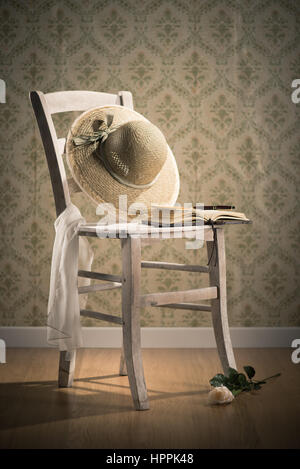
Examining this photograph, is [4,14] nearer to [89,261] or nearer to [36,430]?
[89,261]

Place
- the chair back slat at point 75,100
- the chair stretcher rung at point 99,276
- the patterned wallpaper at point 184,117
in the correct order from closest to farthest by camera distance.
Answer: the chair stretcher rung at point 99,276, the chair back slat at point 75,100, the patterned wallpaper at point 184,117

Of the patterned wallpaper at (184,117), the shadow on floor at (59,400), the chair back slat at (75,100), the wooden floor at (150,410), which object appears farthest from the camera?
the patterned wallpaper at (184,117)

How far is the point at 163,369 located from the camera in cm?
224

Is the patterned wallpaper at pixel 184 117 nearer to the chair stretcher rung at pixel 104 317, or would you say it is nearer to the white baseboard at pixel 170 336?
the white baseboard at pixel 170 336

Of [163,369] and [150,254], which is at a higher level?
[150,254]

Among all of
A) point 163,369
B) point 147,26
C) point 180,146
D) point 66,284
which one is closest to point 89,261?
point 66,284

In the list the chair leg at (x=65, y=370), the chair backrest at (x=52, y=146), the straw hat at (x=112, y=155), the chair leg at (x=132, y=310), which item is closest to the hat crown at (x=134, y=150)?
the straw hat at (x=112, y=155)

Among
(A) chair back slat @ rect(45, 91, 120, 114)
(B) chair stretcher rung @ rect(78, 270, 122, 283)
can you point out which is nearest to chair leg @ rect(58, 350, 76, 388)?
(B) chair stretcher rung @ rect(78, 270, 122, 283)

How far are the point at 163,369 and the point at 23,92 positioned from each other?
4.34 feet

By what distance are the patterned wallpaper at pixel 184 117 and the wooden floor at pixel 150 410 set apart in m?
0.33

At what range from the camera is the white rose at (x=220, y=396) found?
5.87 ft

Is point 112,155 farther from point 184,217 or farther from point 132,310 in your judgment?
point 132,310

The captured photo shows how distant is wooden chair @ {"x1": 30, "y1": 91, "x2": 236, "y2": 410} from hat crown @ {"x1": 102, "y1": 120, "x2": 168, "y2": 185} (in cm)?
17
